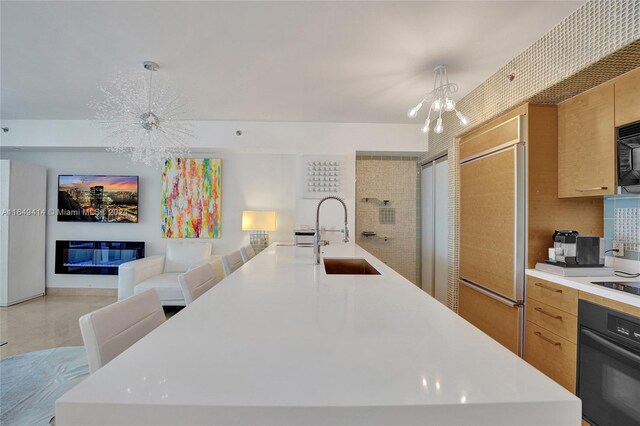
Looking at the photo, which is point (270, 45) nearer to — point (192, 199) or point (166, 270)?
point (192, 199)

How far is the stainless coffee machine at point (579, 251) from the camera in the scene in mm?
1974

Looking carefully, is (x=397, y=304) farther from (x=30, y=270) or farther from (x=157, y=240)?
(x=30, y=270)

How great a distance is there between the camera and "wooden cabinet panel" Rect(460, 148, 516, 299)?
2.31 m

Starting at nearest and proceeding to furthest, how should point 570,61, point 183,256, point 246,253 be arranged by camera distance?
1. point 570,61
2. point 246,253
3. point 183,256

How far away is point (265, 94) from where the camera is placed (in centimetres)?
314

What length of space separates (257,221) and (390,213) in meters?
1.90

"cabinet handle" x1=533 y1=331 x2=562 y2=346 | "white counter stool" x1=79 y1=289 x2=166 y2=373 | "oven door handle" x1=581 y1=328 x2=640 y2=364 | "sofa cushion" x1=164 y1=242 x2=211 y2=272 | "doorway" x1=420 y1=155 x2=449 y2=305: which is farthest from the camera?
"sofa cushion" x1=164 y1=242 x2=211 y2=272

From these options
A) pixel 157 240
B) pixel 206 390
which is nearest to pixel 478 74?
pixel 206 390

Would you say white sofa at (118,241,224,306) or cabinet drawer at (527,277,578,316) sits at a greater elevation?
cabinet drawer at (527,277,578,316)

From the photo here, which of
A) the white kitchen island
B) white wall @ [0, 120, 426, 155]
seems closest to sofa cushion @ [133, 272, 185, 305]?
white wall @ [0, 120, 426, 155]

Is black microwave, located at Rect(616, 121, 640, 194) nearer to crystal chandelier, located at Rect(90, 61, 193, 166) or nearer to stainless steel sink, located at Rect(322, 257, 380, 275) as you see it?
stainless steel sink, located at Rect(322, 257, 380, 275)

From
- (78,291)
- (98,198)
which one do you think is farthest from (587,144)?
(78,291)

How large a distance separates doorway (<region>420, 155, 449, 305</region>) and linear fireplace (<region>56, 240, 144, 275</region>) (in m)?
4.01

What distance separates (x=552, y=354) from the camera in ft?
6.31
